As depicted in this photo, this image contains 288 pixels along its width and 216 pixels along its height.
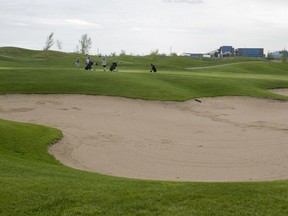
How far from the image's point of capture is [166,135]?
24.0 metres

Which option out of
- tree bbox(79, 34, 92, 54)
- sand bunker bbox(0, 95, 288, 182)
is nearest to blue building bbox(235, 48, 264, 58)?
tree bbox(79, 34, 92, 54)

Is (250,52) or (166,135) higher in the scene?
(250,52)

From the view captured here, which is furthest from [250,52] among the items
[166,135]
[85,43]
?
[166,135]

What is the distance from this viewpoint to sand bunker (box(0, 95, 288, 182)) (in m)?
17.9

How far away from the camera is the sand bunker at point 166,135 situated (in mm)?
17906

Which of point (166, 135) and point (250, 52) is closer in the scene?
point (166, 135)

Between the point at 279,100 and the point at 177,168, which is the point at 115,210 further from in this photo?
the point at 279,100

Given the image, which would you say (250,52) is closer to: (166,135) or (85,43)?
(85,43)

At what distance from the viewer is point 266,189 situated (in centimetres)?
974

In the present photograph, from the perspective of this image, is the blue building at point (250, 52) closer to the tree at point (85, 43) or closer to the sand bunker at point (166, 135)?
the tree at point (85, 43)

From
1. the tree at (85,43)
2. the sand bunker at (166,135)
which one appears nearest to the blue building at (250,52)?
the tree at (85,43)

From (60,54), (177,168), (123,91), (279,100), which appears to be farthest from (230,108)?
(60,54)

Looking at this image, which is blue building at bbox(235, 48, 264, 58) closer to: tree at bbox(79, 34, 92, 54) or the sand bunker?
tree at bbox(79, 34, 92, 54)

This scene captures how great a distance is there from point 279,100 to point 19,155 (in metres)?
25.2
